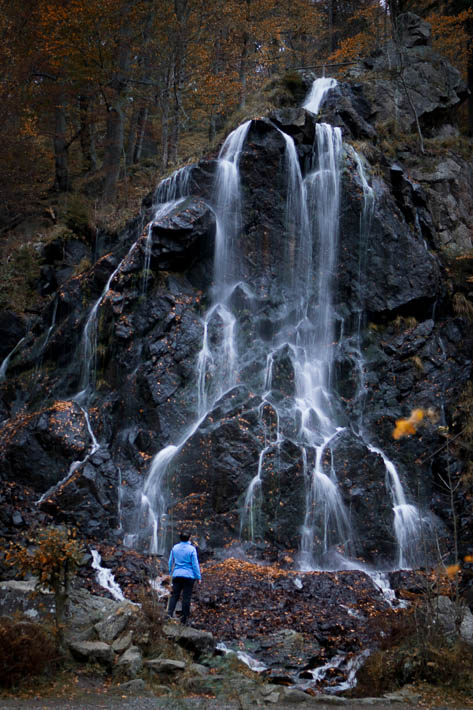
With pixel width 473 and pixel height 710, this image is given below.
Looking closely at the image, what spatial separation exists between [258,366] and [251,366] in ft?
0.58

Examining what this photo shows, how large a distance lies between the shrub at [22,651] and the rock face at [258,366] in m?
5.64

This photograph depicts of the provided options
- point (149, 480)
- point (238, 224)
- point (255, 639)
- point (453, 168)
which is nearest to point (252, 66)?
point (453, 168)

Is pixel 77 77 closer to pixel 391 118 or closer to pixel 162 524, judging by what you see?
pixel 391 118

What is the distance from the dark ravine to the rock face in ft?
0.15

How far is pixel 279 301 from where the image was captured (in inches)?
626

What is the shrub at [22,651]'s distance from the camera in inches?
218

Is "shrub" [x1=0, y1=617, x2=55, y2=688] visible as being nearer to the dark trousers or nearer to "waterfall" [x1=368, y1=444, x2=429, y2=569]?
the dark trousers

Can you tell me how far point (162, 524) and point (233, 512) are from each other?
1.48 metres

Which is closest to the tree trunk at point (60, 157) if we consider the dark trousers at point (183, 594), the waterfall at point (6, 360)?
the waterfall at point (6, 360)

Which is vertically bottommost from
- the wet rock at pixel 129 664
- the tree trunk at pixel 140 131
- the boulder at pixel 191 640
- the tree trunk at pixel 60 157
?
the boulder at pixel 191 640

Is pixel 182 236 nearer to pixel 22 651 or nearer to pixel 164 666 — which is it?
pixel 164 666

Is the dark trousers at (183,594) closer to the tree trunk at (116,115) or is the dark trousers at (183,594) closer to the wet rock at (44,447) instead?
the wet rock at (44,447)

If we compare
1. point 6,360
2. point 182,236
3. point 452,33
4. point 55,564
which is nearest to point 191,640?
point 55,564

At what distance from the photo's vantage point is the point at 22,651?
5.70 metres
